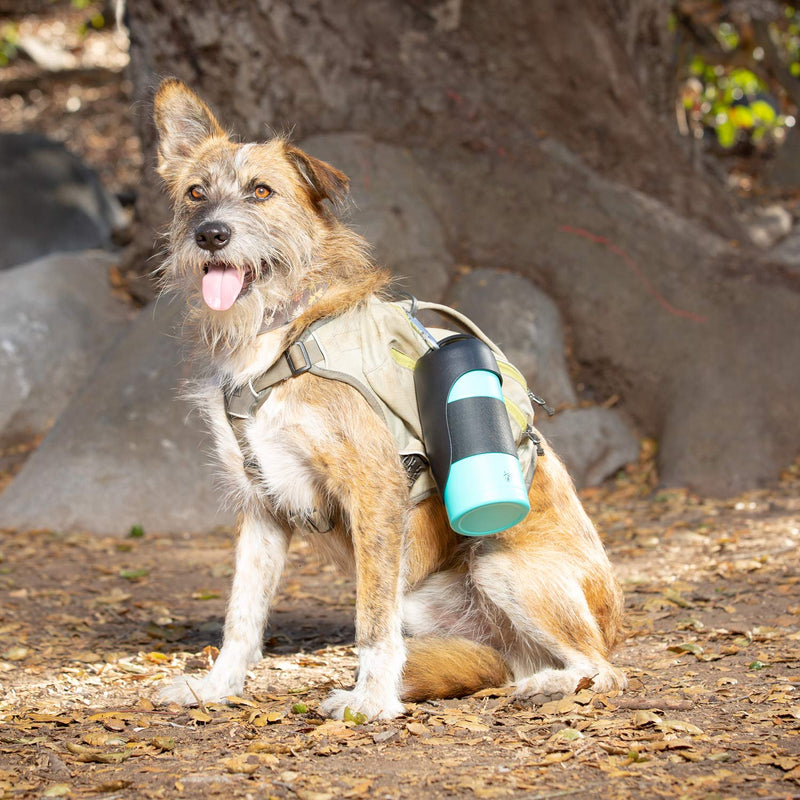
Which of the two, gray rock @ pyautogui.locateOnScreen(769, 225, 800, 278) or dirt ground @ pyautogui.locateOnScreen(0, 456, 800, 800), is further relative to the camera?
gray rock @ pyautogui.locateOnScreen(769, 225, 800, 278)

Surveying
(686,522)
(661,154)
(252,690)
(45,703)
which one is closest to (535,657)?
(252,690)

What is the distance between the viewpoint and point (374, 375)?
398 centimetres

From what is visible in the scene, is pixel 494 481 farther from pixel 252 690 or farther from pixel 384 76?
pixel 384 76

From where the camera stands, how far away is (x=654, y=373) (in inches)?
353

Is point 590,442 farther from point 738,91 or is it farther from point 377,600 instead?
point 738,91

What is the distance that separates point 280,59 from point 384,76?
1.06 metres

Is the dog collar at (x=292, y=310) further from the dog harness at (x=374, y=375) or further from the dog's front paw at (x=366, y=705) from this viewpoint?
the dog's front paw at (x=366, y=705)

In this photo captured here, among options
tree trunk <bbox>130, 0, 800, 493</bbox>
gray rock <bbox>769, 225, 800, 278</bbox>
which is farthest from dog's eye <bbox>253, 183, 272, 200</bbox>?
gray rock <bbox>769, 225, 800, 278</bbox>

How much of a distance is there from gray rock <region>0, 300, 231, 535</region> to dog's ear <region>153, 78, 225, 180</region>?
131 inches

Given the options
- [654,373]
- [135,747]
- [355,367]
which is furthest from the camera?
[654,373]

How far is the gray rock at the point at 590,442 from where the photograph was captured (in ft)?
28.4

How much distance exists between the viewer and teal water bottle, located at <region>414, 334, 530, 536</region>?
3740 mm

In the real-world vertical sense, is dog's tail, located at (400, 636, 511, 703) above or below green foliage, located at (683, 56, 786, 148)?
below

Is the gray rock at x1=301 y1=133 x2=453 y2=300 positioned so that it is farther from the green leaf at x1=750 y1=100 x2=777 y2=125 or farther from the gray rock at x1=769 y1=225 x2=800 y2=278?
the green leaf at x1=750 y1=100 x2=777 y2=125
